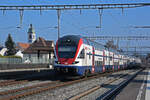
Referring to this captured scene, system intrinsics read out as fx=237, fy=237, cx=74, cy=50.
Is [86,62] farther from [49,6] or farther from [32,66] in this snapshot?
[32,66]

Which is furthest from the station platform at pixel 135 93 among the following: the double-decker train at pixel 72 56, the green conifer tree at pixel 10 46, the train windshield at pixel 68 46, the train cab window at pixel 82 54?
the green conifer tree at pixel 10 46

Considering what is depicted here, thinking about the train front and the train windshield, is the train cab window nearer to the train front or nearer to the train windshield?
the train front

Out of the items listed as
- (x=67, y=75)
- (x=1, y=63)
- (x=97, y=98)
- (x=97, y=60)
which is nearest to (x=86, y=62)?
(x=67, y=75)

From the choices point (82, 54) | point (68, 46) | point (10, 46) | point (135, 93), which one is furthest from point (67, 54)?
point (10, 46)

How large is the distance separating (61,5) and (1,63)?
1408 centimetres

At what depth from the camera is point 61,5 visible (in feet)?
83.7

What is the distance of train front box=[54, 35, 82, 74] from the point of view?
18.0m

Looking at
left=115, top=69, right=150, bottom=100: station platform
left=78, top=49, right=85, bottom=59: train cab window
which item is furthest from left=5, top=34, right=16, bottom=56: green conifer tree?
left=115, top=69, right=150, bottom=100: station platform

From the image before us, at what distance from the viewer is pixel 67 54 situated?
1838 centimetres

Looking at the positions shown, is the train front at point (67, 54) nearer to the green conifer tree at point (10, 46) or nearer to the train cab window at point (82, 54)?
the train cab window at point (82, 54)

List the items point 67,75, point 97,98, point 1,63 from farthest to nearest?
point 1,63 < point 67,75 < point 97,98

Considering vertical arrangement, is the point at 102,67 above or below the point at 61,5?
below

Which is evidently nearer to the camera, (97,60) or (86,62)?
(86,62)

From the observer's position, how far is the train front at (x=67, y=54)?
18.0m
